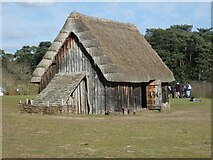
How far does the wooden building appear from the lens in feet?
92.5

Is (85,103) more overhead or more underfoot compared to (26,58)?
more underfoot

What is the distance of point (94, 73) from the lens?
28.9 metres

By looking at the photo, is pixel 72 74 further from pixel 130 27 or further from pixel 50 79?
pixel 130 27

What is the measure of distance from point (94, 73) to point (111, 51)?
218 cm

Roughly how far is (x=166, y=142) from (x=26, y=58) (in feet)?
268

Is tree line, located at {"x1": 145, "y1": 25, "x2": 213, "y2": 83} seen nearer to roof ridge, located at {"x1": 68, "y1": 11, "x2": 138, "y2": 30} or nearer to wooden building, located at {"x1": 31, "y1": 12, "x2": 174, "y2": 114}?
roof ridge, located at {"x1": 68, "y1": 11, "x2": 138, "y2": 30}

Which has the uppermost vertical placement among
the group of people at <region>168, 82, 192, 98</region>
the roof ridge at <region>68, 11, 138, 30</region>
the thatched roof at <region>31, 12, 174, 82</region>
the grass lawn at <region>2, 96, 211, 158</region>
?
the roof ridge at <region>68, 11, 138, 30</region>

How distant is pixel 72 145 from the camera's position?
13.3 m

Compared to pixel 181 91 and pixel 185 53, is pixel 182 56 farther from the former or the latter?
pixel 181 91

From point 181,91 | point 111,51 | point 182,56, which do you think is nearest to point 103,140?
point 111,51

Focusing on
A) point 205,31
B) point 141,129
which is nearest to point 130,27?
point 141,129

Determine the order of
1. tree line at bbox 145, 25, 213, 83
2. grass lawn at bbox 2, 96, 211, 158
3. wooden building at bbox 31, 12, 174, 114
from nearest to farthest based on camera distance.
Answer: grass lawn at bbox 2, 96, 211, 158 < wooden building at bbox 31, 12, 174, 114 < tree line at bbox 145, 25, 213, 83

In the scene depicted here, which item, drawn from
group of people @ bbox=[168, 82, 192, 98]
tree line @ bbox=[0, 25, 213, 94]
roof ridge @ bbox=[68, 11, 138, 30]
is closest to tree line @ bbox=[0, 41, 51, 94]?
tree line @ bbox=[0, 25, 213, 94]

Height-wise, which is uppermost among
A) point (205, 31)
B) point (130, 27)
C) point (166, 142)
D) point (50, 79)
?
point (205, 31)
